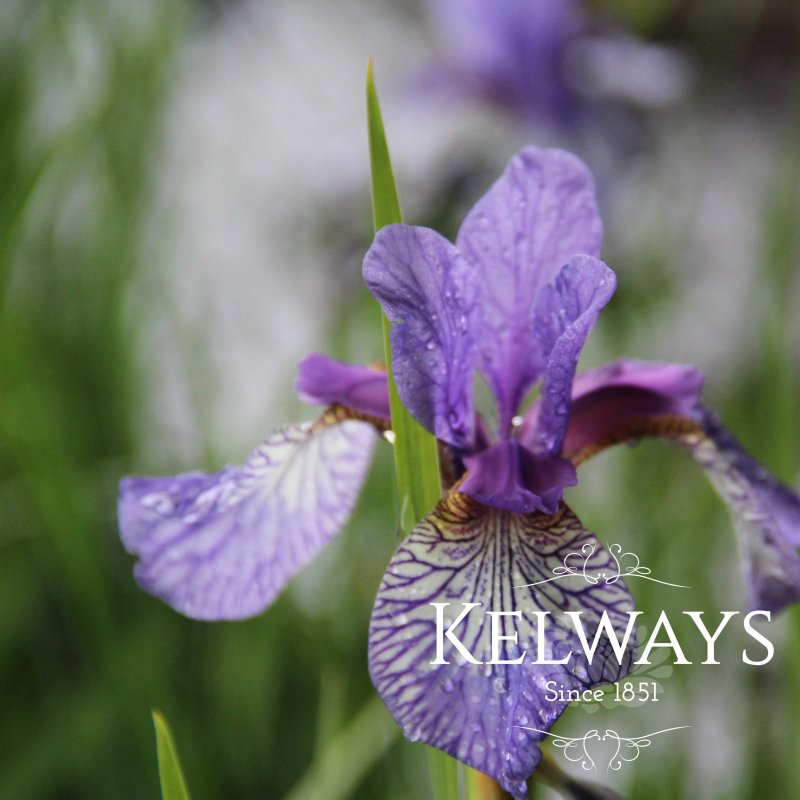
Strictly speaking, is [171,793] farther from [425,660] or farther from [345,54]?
[345,54]

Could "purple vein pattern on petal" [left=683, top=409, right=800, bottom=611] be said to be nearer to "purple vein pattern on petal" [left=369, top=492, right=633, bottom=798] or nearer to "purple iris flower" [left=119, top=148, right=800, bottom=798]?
A: "purple iris flower" [left=119, top=148, right=800, bottom=798]

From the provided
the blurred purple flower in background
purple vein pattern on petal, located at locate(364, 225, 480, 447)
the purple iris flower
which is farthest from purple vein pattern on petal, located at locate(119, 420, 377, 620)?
the blurred purple flower in background

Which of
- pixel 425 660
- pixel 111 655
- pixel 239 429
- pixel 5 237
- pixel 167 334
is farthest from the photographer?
pixel 239 429

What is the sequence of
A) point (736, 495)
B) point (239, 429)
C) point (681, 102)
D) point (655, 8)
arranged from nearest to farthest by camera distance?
point (736, 495) → point (239, 429) → point (655, 8) → point (681, 102)

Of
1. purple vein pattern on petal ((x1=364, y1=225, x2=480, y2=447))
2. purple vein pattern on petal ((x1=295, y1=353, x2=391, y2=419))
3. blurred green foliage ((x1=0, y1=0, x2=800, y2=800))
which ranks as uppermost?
purple vein pattern on petal ((x1=364, y1=225, x2=480, y2=447))

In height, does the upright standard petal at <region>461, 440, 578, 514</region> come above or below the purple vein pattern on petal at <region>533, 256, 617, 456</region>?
below

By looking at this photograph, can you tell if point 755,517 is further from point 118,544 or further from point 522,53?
point 522,53

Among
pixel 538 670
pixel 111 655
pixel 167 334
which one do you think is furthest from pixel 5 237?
pixel 538 670
